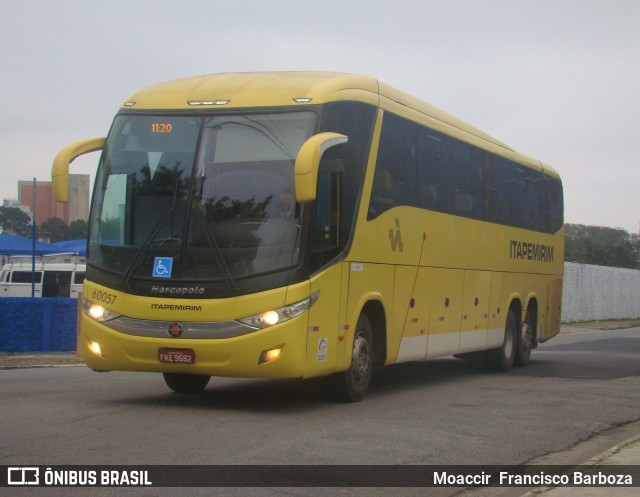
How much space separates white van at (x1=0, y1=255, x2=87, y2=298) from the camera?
36125mm

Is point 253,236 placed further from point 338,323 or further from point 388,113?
point 388,113

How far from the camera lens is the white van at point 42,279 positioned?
3612 centimetres

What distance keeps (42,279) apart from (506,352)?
21779 millimetres

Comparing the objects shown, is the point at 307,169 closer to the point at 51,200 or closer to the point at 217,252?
the point at 217,252

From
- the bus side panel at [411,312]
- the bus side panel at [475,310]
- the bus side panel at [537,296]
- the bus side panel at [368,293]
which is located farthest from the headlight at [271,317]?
the bus side panel at [537,296]

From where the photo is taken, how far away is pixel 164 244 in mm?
11133

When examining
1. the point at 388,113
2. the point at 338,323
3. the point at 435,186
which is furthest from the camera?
the point at 435,186

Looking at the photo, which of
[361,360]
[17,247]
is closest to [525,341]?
[361,360]

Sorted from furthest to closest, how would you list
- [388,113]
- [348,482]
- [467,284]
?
[467,284] < [388,113] < [348,482]

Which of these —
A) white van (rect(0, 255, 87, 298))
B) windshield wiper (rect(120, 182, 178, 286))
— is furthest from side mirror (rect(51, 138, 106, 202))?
white van (rect(0, 255, 87, 298))

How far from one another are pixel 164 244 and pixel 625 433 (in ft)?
17.9

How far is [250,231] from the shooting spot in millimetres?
10984

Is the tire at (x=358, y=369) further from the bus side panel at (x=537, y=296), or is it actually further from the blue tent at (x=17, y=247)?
the blue tent at (x=17, y=247)

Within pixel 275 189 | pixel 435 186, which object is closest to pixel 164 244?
pixel 275 189
